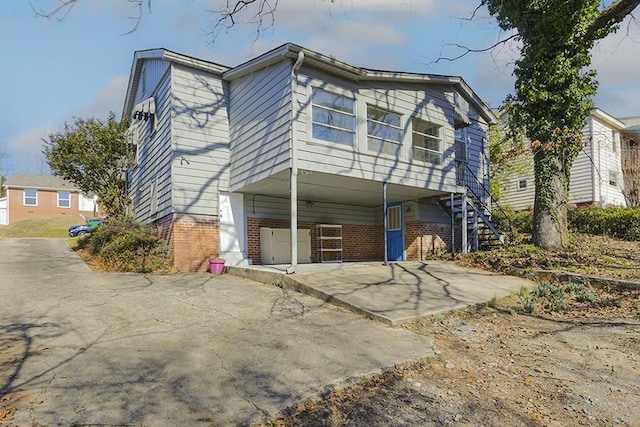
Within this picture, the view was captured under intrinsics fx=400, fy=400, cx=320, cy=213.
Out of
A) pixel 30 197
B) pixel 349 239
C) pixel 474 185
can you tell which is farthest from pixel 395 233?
pixel 30 197

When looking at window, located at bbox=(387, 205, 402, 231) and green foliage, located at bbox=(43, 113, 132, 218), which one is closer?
green foliage, located at bbox=(43, 113, 132, 218)

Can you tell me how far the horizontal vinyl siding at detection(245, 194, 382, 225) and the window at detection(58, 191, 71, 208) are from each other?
3144cm

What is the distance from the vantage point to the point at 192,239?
11.5 meters

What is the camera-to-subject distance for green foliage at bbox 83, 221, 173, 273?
433 inches

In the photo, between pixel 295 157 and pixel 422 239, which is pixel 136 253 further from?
pixel 422 239

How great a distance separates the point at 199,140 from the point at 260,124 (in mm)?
2238

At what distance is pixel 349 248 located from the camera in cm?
1538

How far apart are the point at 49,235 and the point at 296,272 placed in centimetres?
2391

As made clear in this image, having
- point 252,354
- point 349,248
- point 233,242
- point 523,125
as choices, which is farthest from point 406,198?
point 252,354

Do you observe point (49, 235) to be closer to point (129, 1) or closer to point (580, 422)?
point (129, 1)

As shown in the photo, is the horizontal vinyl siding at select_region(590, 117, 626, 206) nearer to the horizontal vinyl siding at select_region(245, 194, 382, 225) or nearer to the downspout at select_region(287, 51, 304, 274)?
the horizontal vinyl siding at select_region(245, 194, 382, 225)

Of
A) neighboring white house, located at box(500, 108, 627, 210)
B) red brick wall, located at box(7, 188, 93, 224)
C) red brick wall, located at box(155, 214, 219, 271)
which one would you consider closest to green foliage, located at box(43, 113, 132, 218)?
red brick wall, located at box(155, 214, 219, 271)

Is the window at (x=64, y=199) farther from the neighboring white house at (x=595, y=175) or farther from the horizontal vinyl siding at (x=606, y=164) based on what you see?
the horizontal vinyl siding at (x=606, y=164)

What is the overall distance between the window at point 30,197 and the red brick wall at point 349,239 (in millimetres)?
32348
